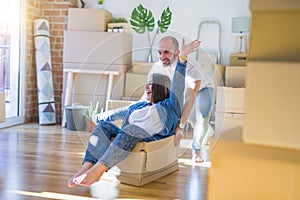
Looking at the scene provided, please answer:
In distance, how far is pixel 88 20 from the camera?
479 centimetres

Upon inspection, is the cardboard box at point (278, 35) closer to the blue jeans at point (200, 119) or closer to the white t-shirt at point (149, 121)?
A: the white t-shirt at point (149, 121)

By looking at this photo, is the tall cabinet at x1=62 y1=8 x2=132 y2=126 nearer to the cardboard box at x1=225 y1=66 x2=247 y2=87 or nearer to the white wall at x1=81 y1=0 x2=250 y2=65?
the white wall at x1=81 y1=0 x2=250 y2=65

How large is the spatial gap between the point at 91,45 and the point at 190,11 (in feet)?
4.83

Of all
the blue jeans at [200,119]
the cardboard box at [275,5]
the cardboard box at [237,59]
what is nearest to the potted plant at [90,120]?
the blue jeans at [200,119]

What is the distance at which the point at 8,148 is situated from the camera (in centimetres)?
333

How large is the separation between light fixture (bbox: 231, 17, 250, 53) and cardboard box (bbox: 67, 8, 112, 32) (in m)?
1.70

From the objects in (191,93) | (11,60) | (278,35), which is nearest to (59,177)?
(191,93)

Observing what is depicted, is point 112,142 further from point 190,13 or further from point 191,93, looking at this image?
point 190,13

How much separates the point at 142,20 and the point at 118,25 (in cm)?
34

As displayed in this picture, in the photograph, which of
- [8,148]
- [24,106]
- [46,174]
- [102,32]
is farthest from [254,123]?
[24,106]

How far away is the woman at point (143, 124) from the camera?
2283 mm

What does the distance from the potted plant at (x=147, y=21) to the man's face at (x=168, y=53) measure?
2.09 metres

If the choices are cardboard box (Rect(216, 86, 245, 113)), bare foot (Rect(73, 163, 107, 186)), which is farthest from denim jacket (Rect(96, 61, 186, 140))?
cardboard box (Rect(216, 86, 245, 113))

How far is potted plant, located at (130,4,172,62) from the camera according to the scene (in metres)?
4.86
